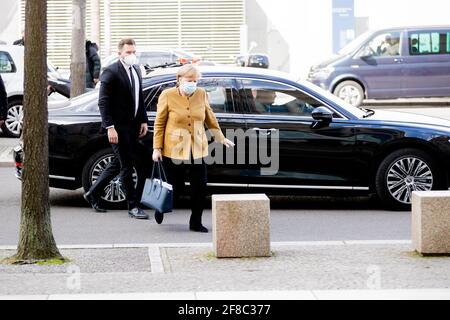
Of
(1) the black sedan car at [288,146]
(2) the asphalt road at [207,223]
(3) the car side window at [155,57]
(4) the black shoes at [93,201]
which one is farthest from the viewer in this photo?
(3) the car side window at [155,57]

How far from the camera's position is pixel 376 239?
10.8 metres

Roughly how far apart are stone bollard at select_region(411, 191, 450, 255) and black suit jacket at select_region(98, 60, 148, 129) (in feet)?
11.7

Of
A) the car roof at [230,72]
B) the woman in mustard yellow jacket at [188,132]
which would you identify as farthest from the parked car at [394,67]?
the woman in mustard yellow jacket at [188,132]

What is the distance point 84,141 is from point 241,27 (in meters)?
29.8

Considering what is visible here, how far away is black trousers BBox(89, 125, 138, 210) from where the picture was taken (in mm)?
11875

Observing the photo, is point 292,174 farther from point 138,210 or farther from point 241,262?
point 241,262

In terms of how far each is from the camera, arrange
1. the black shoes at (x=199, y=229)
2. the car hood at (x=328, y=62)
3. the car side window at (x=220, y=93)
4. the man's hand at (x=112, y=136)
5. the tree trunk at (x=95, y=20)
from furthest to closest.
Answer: the tree trunk at (x=95, y=20), the car hood at (x=328, y=62), the car side window at (x=220, y=93), the man's hand at (x=112, y=136), the black shoes at (x=199, y=229)

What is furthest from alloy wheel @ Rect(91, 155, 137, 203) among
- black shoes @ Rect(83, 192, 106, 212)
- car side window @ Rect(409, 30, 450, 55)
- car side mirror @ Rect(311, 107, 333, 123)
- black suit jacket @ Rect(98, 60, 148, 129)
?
car side window @ Rect(409, 30, 450, 55)

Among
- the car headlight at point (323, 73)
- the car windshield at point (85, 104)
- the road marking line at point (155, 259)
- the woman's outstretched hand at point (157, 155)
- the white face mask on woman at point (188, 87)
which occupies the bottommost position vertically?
the road marking line at point (155, 259)

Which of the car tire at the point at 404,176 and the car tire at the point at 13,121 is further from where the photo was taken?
→ the car tire at the point at 13,121

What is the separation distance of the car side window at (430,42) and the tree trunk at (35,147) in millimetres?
18275

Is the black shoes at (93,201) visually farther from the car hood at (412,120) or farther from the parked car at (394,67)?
the parked car at (394,67)

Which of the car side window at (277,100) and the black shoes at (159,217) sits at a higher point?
the car side window at (277,100)

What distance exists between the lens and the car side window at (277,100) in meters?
12.6
